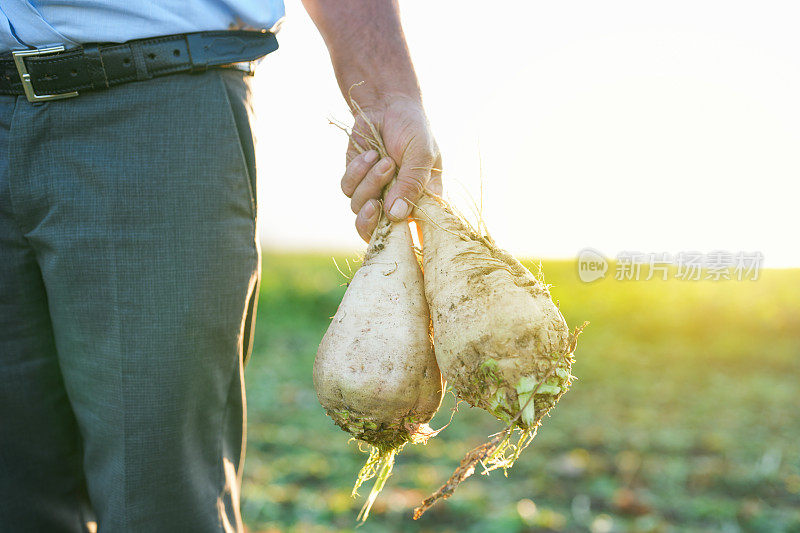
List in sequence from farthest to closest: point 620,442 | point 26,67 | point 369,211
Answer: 1. point 620,442
2. point 369,211
3. point 26,67

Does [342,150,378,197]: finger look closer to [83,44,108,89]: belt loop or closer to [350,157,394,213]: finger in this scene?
[350,157,394,213]: finger

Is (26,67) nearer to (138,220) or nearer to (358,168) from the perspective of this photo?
(138,220)

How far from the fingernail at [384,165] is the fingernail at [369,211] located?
0.36 feet

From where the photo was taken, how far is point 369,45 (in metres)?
1.54

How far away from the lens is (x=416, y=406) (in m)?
1.51

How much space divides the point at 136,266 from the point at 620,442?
12.8ft

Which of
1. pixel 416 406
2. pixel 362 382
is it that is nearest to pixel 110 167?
pixel 362 382

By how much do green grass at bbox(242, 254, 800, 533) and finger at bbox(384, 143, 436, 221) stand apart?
68cm

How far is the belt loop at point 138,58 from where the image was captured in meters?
1.38

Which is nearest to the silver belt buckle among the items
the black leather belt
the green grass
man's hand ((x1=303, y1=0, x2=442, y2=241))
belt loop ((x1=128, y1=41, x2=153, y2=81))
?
the black leather belt

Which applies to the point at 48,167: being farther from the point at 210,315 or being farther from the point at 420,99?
the point at 420,99

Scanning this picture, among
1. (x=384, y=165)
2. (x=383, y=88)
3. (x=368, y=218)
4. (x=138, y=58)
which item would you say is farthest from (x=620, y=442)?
(x=138, y=58)

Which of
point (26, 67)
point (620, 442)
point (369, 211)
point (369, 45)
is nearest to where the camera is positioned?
point (26, 67)

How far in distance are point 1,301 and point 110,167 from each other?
462mm
